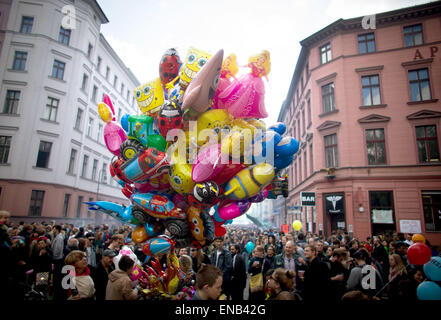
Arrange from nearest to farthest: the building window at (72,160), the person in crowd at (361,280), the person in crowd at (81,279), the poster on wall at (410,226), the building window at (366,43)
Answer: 1. the person in crowd at (81,279)
2. the person in crowd at (361,280)
3. the poster on wall at (410,226)
4. the building window at (366,43)
5. the building window at (72,160)

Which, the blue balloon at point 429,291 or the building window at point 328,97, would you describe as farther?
the building window at point 328,97

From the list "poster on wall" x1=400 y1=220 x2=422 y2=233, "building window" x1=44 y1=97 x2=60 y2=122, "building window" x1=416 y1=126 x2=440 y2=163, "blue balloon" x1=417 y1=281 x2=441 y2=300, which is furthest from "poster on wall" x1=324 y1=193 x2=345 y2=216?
"building window" x1=44 y1=97 x2=60 y2=122

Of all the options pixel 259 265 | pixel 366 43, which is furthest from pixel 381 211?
pixel 259 265

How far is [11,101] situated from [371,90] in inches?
1018

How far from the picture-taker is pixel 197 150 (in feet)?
11.8

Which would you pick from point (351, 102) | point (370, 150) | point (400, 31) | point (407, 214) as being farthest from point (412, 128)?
point (400, 31)

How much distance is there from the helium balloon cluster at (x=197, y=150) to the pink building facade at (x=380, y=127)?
15253 millimetres

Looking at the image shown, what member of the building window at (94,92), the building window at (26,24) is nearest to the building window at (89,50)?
the building window at (94,92)

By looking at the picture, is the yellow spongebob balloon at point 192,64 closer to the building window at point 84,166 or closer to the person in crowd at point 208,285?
the person in crowd at point 208,285

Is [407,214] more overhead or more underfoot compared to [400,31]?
more underfoot

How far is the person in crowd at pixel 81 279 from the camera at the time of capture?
11.7 ft
